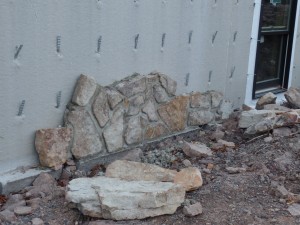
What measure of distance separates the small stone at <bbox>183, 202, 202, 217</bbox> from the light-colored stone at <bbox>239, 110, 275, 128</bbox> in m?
2.08

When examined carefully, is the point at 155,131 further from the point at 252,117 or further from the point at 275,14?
the point at 275,14

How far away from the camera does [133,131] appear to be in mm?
4621

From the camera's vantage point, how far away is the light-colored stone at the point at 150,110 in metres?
4.76

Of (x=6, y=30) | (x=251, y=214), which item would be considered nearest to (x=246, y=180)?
(x=251, y=214)

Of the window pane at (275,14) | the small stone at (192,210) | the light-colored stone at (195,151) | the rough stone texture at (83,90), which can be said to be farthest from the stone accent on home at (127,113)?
the window pane at (275,14)

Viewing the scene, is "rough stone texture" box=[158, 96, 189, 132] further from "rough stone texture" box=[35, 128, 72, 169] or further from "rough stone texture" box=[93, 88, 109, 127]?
"rough stone texture" box=[35, 128, 72, 169]

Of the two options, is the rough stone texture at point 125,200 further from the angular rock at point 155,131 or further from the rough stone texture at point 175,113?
the rough stone texture at point 175,113

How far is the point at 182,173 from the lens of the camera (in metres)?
3.78

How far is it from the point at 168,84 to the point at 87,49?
1.15 m

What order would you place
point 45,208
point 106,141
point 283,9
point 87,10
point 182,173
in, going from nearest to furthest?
point 45,208 → point 182,173 → point 87,10 → point 106,141 → point 283,9

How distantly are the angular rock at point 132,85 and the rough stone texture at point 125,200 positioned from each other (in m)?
1.28

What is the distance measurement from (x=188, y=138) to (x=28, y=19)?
2.34 m

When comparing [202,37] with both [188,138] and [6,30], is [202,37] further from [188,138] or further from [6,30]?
[6,30]

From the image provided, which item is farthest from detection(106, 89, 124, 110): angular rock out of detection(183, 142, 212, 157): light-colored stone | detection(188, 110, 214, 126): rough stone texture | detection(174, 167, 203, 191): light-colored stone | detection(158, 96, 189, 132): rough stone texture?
detection(188, 110, 214, 126): rough stone texture
